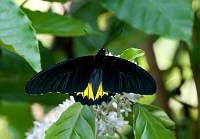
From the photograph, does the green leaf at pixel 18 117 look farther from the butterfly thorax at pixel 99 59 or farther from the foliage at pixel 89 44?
the butterfly thorax at pixel 99 59

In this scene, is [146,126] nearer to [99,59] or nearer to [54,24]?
[99,59]

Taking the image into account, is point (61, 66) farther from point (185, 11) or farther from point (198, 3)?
point (198, 3)

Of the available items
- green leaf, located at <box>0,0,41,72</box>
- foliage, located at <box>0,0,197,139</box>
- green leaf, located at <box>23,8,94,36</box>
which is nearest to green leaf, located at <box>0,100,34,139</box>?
foliage, located at <box>0,0,197,139</box>

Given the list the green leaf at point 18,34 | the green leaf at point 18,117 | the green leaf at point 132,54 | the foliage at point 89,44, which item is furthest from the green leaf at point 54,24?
the green leaf at point 18,117

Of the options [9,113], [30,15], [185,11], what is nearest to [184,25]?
[185,11]

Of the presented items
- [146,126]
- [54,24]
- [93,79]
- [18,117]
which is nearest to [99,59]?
[93,79]
